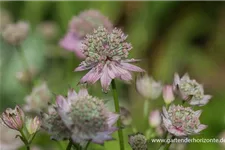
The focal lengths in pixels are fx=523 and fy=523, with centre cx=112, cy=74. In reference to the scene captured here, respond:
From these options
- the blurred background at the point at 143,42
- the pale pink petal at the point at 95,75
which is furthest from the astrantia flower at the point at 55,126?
the blurred background at the point at 143,42

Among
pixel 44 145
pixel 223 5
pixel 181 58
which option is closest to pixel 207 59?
pixel 181 58

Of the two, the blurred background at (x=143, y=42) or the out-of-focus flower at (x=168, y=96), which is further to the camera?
the blurred background at (x=143, y=42)

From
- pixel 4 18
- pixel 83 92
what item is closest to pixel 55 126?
→ pixel 83 92

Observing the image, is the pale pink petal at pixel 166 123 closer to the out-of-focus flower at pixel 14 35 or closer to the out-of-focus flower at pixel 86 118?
the out-of-focus flower at pixel 86 118

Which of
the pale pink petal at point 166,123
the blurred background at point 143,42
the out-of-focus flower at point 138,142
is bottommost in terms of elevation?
the out-of-focus flower at point 138,142

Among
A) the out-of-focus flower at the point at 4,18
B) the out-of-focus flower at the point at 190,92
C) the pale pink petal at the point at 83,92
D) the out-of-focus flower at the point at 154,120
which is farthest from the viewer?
the out-of-focus flower at the point at 4,18

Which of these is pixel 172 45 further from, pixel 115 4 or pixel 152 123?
pixel 152 123
